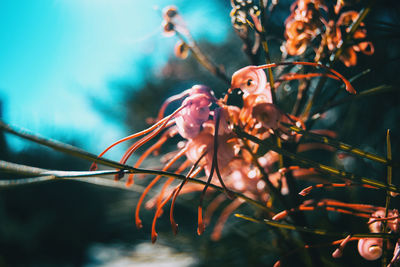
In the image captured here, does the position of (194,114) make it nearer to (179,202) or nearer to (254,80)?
(254,80)

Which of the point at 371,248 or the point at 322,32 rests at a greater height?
the point at 322,32

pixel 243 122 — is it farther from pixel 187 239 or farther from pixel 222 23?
pixel 222 23

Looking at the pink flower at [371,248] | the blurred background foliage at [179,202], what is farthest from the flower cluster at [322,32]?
the pink flower at [371,248]

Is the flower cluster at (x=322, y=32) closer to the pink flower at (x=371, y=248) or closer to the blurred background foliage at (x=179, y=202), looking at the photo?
the blurred background foliage at (x=179, y=202)

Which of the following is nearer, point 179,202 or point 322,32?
point 322,32

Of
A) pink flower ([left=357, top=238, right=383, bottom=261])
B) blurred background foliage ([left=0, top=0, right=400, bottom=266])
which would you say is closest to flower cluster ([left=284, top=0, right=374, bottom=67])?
blurred background foliage ([left=0, top=0, right=400, bottom=266])

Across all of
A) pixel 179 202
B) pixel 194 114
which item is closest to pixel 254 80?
pixel 194 114

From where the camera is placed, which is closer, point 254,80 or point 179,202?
point 254,80

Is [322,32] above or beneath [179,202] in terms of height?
above

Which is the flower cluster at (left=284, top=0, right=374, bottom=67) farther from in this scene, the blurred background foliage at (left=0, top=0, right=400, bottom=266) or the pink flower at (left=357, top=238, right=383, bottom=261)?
the pink flower at (left=357, top=238, right=383, bottom=261)
